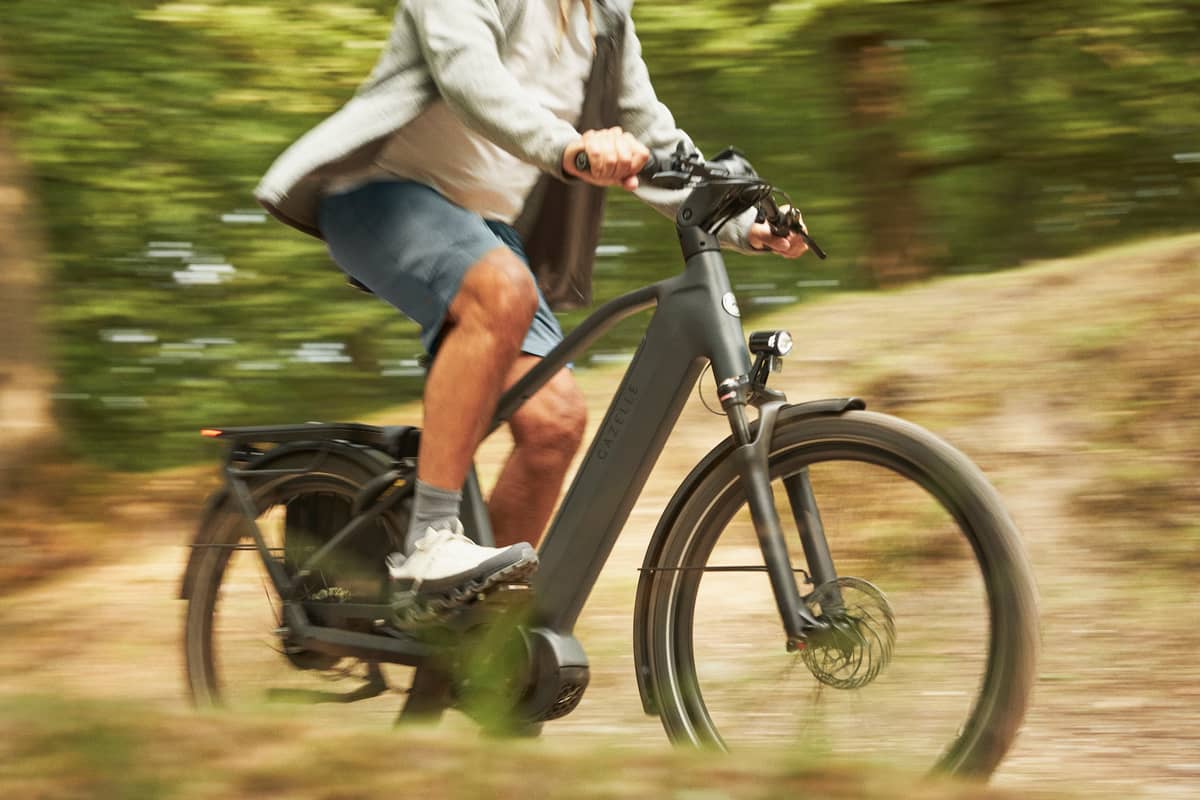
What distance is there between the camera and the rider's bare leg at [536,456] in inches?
145

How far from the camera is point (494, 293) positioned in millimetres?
3424

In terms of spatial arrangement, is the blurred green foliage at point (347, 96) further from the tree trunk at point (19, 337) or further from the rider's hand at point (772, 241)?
the rider's hand at point (772, 241)

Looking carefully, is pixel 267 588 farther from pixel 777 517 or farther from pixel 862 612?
pixel 862 612

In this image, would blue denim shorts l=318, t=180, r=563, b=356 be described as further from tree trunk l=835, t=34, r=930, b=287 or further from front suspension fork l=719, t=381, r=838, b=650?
tree trunk l=835, t=34, r=930, b=287

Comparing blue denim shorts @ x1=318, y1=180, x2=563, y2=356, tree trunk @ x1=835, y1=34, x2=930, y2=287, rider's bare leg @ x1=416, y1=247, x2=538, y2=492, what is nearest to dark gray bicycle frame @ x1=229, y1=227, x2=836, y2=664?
rider's bare leg @ x1=416, y1=247, x2=538, y2=492

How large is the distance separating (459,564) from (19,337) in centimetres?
427

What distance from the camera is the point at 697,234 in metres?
3.41

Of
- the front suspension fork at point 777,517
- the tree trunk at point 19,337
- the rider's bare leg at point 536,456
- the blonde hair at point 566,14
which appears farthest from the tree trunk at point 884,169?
the front suspension fork at point 777,517

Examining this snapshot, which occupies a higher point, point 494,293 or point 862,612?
point 494,293

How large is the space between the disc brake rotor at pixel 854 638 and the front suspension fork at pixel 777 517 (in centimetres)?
3

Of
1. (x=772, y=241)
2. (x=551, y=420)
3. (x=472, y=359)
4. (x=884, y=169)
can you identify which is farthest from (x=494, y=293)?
(x=884, y=169)

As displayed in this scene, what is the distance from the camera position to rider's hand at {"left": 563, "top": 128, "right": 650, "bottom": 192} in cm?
313

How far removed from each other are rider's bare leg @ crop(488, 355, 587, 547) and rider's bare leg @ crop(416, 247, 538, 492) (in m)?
0.16

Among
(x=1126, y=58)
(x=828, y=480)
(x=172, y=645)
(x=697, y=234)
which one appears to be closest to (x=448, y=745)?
(x=828, y=480)
